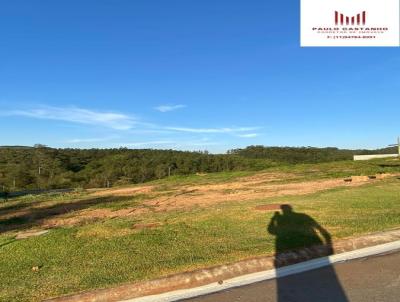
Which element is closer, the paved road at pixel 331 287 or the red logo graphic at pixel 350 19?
the paved road at pixel 331 287

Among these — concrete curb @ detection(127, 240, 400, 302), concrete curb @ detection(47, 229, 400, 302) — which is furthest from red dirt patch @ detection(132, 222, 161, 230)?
concrete curb @ detection(127, 240, 400, 302)

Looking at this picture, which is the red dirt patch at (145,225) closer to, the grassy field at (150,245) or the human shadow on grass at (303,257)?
the grassy field at (150,245)

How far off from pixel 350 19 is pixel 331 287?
10.2m

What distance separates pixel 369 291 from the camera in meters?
5.23

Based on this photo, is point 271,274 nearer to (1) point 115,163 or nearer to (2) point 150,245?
(2) point 150,245

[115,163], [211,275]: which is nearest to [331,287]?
[211,275]

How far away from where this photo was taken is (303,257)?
6672 millimetres

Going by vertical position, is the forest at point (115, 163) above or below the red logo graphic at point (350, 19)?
below

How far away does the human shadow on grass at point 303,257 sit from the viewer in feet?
17.0

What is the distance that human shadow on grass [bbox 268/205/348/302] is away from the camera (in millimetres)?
5188

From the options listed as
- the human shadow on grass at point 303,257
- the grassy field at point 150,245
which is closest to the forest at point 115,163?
the grassy field at point 150,245

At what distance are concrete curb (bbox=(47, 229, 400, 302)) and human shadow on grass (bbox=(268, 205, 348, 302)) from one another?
2 centimetres

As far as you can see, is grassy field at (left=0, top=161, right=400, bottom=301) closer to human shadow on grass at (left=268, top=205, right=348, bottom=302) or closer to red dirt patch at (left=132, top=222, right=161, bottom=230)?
red dirt patch at (left=132, top=222, right=161, bottom=230)

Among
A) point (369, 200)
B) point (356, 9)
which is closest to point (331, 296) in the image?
point (369, 200)
